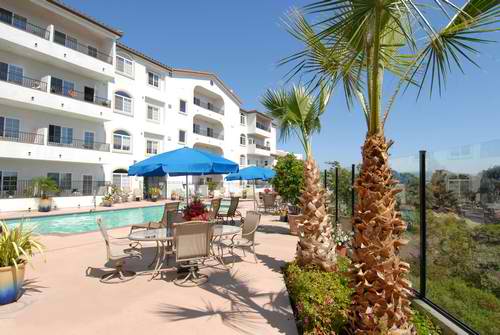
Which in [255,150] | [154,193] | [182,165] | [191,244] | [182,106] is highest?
[182,106]

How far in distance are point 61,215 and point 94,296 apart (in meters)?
15.1

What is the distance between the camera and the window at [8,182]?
1847 centimetres

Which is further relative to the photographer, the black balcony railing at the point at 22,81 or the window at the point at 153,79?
the window at the point at 153,79

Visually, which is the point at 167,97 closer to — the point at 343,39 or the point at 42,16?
the point at 42,16

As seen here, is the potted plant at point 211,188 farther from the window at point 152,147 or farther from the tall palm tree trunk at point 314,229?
the tall palm tree trunk at point 314,229

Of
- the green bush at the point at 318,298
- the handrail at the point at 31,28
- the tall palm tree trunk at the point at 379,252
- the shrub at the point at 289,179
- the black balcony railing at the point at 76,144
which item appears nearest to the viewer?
the tall palm tree trunk at the point at 379,252

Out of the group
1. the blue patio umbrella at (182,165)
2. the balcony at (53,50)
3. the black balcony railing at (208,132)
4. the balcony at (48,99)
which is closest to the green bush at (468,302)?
Result: the blue patio umbrella at (182,165)

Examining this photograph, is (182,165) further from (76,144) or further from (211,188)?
(211,188)

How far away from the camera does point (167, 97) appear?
3028 cm

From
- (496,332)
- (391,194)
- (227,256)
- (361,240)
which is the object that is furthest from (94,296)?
(496,332)

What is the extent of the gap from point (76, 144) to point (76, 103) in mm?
3264

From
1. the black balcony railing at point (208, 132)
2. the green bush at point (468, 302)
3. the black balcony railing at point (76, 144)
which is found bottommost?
the green bush at point (468, 302)

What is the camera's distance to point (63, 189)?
21.6 metres

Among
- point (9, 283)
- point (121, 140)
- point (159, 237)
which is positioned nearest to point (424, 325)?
point (159, 237)
